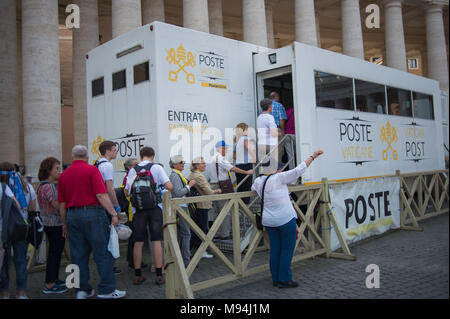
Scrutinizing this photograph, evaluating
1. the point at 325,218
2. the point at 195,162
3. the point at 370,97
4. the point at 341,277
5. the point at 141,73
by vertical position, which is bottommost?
the point at 341,277

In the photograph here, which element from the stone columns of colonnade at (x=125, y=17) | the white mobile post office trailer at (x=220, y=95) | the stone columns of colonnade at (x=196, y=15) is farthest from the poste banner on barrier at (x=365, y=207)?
the stone columns of colonnade at (x=196, y=15)

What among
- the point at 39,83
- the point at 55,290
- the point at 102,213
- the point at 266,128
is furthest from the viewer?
the point at 39,83

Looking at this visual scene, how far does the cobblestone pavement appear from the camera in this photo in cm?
479

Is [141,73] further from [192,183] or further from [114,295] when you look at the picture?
[114,295]

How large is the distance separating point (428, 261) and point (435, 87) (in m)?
8.44

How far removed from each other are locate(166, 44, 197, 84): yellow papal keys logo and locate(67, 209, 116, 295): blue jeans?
3.13m

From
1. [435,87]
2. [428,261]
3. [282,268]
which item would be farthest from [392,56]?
[282,268]

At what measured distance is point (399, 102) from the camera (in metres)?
10.6

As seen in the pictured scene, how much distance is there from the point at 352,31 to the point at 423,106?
13.0 meters

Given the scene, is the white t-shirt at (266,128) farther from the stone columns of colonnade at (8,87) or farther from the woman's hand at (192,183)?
the stone columns of colonnade at (8,87)

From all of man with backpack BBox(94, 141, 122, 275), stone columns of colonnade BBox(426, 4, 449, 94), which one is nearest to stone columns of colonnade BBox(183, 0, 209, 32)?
man with backpack BBox(94, 141, 122, 275)

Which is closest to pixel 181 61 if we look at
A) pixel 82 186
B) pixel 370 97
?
pixel 82 186
